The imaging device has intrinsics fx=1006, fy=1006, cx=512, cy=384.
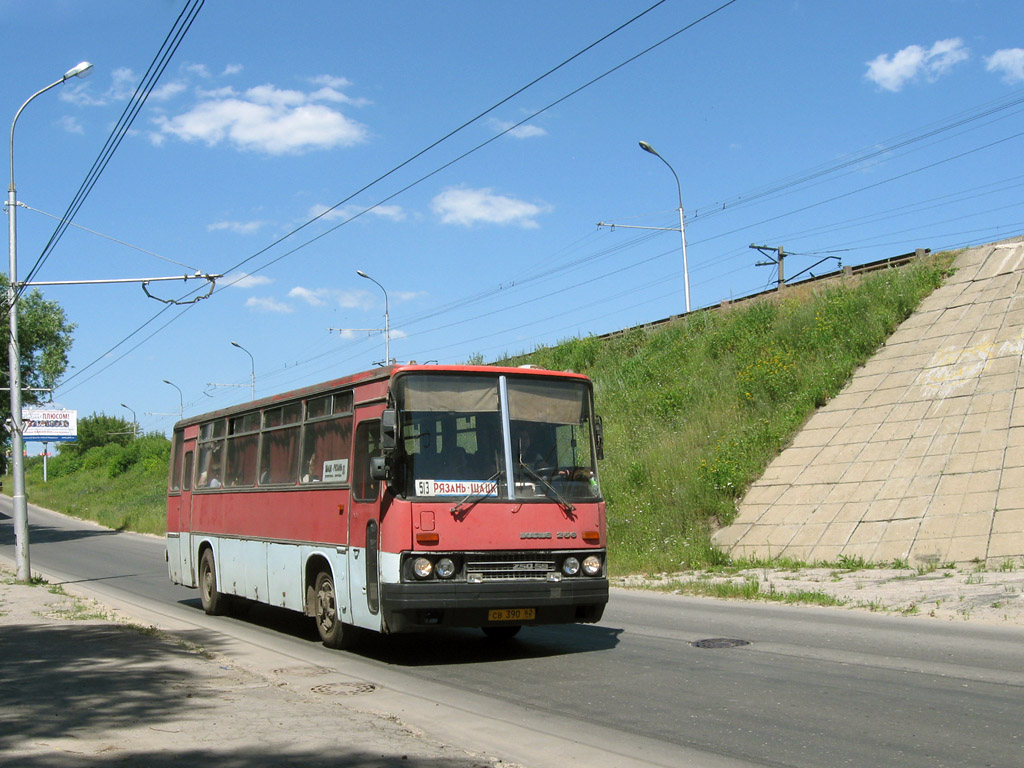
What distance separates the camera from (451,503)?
966cm

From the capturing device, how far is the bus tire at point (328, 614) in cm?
1122

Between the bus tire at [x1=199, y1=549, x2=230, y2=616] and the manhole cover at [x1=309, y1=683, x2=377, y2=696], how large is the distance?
6833 millimetres

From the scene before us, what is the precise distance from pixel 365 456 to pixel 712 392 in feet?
63.0

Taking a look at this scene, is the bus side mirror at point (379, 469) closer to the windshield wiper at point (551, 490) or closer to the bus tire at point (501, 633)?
the windshield wiper at point (551, 490)

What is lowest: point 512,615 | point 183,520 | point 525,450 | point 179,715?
point 179,715

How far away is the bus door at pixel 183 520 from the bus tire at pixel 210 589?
0.40 meters

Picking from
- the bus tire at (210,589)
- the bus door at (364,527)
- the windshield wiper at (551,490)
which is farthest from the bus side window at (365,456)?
the bus tire at (210,589)

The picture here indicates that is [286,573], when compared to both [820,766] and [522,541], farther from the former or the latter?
[820,766]

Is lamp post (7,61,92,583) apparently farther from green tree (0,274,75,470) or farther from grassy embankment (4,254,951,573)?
green tree (0,274,75,470)

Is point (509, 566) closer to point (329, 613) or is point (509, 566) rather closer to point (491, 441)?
point (491, 441)

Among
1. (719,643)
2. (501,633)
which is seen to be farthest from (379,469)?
(719,643)

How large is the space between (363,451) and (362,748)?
466 cm

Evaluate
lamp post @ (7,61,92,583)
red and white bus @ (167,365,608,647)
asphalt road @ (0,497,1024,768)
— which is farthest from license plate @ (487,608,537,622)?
lamp post @ (7,61,92,583)

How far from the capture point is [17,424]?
805 inches
